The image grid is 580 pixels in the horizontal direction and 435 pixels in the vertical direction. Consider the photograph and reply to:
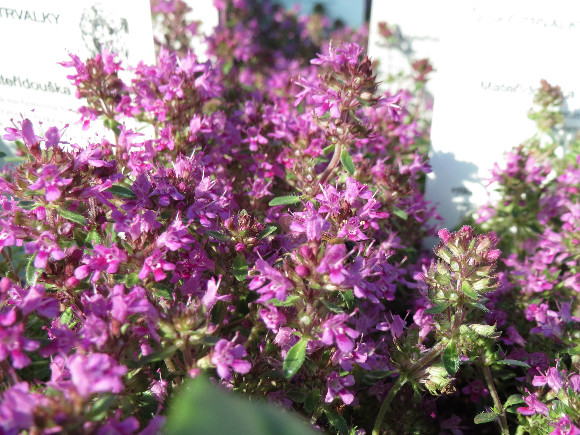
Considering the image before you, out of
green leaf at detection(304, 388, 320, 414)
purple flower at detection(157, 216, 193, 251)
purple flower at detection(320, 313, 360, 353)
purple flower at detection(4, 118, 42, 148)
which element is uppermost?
purple flower at detection(4, 118, 42, 148)

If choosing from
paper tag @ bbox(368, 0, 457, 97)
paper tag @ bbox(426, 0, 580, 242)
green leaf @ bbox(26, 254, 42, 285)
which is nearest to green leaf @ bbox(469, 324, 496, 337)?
paper tag @ bbox(426, 0, 580, 242)

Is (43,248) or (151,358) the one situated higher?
(43,248)

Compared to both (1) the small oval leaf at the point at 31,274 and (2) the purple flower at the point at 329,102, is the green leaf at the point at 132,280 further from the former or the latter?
(2) the purple flower at the point at 329,102

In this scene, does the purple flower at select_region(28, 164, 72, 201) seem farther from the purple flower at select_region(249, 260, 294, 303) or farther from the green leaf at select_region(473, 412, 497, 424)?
the green leaf at select_region(473, 412, 497, 424)

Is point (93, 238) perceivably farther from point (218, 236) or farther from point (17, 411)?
point (17, 411)

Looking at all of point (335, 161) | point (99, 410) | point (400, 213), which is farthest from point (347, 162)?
point (99, 410)

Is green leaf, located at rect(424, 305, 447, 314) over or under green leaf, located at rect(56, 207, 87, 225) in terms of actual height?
under
